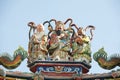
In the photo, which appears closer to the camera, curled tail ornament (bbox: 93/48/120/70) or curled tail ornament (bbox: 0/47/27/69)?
curled tail ornament (bbox: 93/48/120/70)

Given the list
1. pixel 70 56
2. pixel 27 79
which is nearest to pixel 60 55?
pixel 70 56

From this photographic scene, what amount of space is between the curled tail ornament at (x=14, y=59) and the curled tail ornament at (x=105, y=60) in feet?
9.62

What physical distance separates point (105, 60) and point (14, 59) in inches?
144

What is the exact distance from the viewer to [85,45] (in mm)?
20938

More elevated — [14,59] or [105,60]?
[14,59]

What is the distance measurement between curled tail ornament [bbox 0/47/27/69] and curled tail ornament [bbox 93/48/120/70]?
9.62 ft

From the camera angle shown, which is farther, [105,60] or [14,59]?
[14,59]

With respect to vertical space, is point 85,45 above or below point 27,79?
above

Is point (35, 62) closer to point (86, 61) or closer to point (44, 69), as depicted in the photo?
point (44, 69)

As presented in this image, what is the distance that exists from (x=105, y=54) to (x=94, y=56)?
45 centimetres

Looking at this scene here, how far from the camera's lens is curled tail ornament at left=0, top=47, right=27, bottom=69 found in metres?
20.4

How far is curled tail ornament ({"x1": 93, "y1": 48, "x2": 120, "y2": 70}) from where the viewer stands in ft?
66.0

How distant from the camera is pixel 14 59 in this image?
20.6 metres

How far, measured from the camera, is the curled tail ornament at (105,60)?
20117 mm
